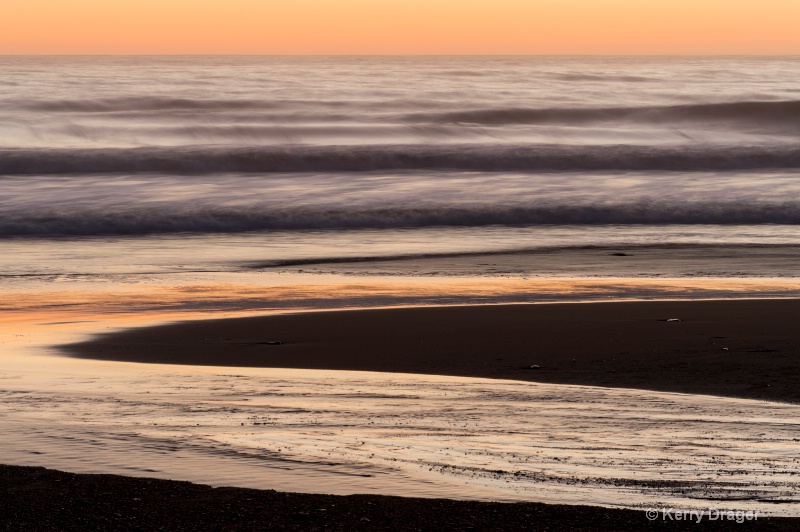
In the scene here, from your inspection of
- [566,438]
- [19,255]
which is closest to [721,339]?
[566,438]

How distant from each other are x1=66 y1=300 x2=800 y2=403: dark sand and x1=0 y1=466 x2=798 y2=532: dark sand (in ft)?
6.83

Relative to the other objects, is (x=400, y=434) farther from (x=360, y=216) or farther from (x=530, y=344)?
(x=360, y=216)

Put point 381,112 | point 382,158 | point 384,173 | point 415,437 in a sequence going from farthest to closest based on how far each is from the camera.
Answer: point 381,112 → point 382,158 → point 384,173 → point 415,437

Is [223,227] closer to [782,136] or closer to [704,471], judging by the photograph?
[704,471]

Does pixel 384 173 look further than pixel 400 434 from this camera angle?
Yes

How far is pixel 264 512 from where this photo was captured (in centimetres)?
335

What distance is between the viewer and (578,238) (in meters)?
12.9

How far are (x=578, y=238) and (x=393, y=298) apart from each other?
4.82 m

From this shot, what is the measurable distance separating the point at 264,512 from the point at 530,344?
11.1 ft

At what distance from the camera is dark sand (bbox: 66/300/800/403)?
5.68 metres

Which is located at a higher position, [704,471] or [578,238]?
[704,471]

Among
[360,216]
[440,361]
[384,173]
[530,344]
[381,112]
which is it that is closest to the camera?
[440,361]

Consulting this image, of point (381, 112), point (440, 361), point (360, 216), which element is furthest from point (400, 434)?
point (381, 112)

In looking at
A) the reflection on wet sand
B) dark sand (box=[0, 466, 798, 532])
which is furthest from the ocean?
dark sand (box=[0, 466, 798, 532])
